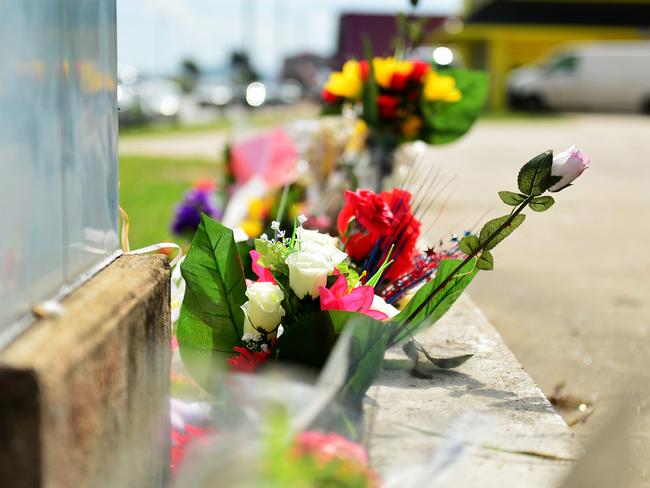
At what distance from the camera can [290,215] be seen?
477cm

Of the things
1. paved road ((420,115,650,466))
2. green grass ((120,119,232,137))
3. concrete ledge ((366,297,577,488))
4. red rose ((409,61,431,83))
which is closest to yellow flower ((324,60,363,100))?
red rose ((409,61,431,83))

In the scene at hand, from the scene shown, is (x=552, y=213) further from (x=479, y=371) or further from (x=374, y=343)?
(x=374, y=343)

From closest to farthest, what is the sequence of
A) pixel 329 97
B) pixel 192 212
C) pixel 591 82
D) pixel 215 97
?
pixel 329 97 < pixel 192 212 < pixel 591 82 < pixel 215 97

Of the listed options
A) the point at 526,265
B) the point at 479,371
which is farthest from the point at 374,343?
the point at 526,265

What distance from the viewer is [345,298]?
6.46ft

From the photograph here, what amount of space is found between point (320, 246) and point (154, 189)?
905 centimetres

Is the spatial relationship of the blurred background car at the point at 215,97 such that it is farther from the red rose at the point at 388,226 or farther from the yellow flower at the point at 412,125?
the red rose at the point at 388,226

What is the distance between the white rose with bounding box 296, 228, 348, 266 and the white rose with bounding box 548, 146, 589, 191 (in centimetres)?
49

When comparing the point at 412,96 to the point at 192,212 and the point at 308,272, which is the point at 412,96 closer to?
the point at 192,212

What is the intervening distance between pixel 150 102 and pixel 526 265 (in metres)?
22.7

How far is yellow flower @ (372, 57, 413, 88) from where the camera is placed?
4.67 meters

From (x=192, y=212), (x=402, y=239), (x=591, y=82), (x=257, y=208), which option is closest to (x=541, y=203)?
(x=402, y=239)

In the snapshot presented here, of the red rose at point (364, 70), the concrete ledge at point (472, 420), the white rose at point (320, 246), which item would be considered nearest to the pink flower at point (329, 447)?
the concrete ledge at point (472, 420)

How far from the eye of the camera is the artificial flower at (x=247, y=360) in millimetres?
1976
